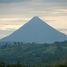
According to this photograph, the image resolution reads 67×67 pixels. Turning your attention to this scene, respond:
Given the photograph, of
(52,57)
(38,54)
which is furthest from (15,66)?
(38,54)

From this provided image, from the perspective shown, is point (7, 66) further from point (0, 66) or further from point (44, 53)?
point (44, 53)

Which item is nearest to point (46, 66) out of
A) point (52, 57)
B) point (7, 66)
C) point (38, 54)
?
point (7, 66)

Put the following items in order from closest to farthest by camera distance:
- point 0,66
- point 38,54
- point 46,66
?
point 0,66 → point 46,66 → point 38,54

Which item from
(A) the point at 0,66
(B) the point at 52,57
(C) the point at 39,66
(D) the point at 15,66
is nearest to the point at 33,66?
(C) the point at 39,66

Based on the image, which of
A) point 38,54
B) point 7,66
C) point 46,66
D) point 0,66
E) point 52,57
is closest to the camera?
point 0,66

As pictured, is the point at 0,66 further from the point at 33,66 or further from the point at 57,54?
the point at 57,54

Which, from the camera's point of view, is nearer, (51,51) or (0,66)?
(0,66)

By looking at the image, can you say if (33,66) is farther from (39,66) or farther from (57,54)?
(57,54)

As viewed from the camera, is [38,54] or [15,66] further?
[38,54]

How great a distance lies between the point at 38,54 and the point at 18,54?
806cm

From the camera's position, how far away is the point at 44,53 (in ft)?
647

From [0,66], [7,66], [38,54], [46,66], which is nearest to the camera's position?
[0,66]

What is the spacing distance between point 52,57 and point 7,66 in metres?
59.2

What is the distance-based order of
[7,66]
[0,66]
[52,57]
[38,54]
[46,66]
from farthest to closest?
[38,54] → [52,57] → [46,66] → [7,66] → [0,66]
